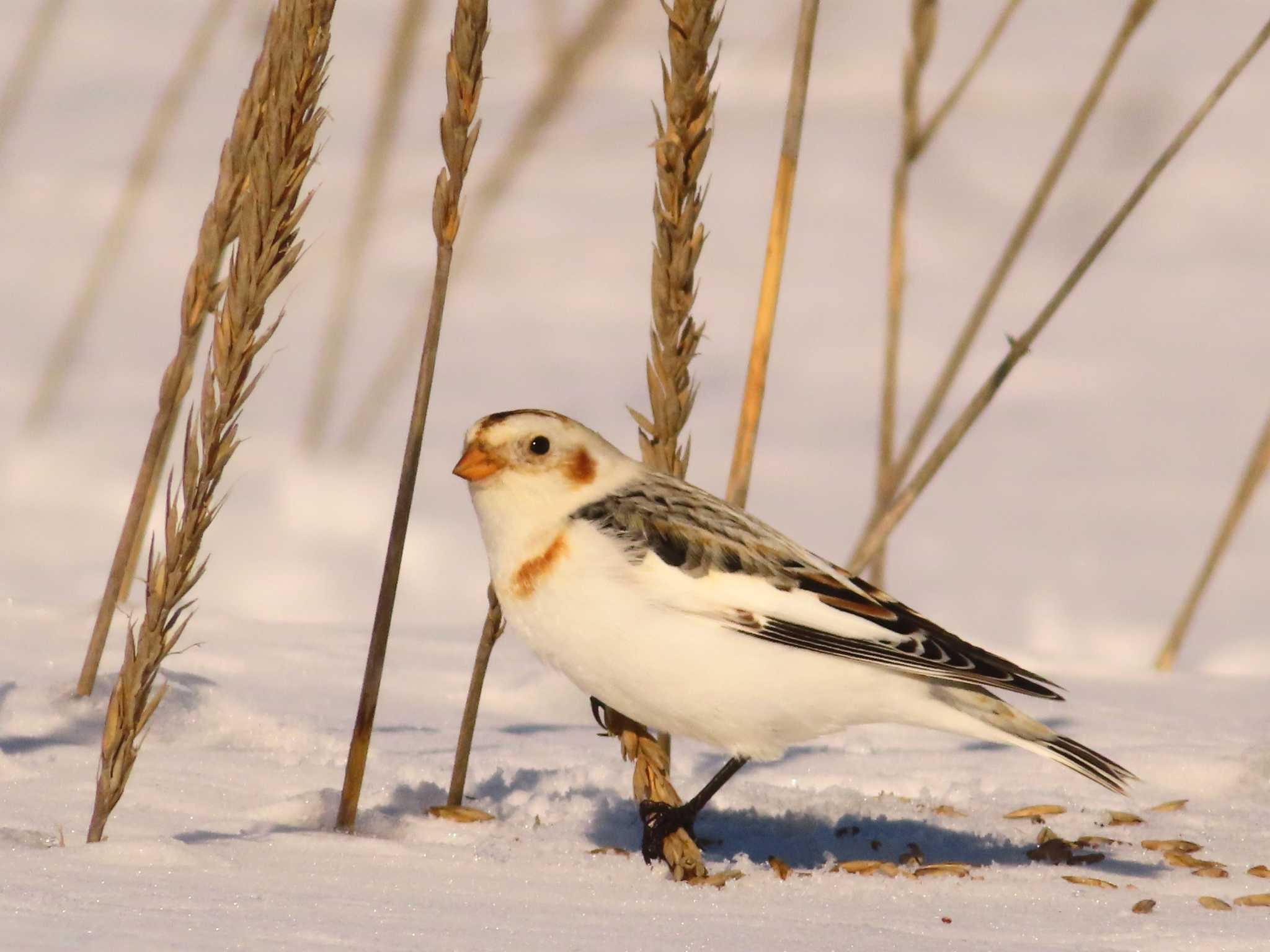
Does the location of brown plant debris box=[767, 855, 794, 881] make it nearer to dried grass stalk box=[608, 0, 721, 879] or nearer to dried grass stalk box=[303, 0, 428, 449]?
dried grass stalk box=[608, 0, 721, 879]

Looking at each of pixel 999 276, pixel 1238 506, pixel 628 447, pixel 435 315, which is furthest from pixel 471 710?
pixel 628 447

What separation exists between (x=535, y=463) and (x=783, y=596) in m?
0.50

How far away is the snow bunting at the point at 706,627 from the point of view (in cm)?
272

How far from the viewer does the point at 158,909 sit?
76.4 inches

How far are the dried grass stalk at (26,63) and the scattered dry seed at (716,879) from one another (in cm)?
337

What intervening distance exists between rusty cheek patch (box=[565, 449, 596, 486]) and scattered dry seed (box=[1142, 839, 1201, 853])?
118 cm

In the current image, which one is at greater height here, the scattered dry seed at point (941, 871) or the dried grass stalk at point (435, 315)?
the dried grass stalk at point (435, 315)

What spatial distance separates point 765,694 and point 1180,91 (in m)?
7.28

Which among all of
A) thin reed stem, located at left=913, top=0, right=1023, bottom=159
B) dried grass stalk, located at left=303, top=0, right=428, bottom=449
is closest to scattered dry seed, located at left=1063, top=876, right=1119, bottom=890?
thin reed stem, located at left=913, top=0, right=1023, bottom=159

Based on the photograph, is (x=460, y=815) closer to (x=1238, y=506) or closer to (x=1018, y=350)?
(x=1018, y=350)

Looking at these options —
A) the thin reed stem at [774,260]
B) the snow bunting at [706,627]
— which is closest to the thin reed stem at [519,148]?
the thin reed stem at [774,260]

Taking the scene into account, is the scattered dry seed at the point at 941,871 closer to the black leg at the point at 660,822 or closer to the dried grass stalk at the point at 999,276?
the black leg at the point at 660,822

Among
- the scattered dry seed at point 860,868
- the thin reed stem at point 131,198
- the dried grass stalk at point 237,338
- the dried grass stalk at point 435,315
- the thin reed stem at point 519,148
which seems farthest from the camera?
the thin reed stem at point 131,198

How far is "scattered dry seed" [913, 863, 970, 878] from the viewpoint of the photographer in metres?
2.69
